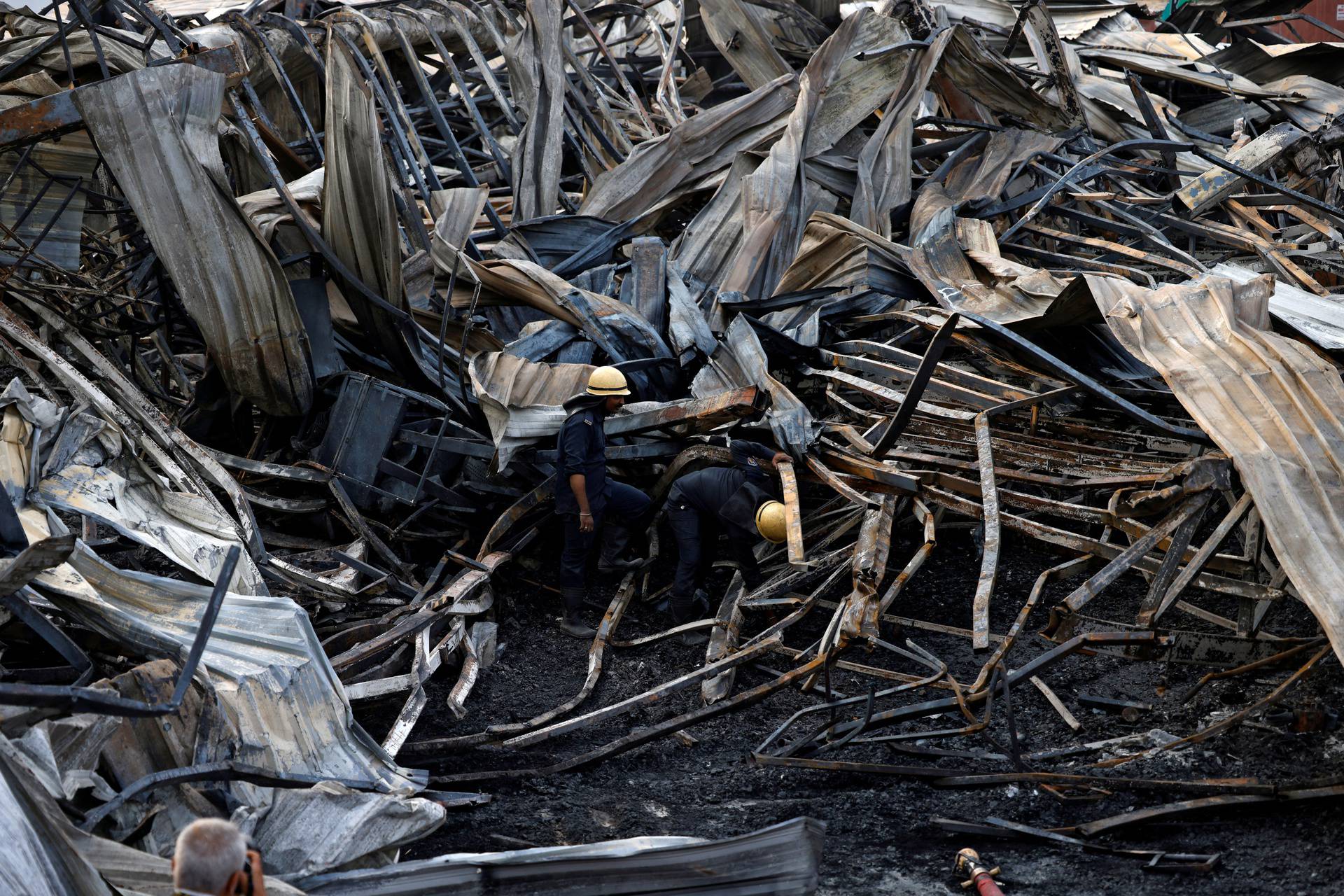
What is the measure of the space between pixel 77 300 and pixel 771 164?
4628 millimetres

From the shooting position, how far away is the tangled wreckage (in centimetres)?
420

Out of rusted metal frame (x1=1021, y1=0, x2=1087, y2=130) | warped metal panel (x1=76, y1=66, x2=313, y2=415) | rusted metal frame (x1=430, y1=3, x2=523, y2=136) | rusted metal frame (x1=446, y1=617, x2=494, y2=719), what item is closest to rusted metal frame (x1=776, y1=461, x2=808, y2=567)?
rusted metal frame (x1=446, y1=617, x2=494, y2=719)

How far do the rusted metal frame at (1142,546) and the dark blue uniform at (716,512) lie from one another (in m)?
2.12

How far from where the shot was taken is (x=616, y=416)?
22.7 ft

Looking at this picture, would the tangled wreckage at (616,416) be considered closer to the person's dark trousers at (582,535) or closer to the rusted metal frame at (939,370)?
the rusted metal frame at (939,370)

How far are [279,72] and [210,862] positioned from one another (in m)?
7.31

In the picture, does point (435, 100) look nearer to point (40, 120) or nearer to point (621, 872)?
point (40, 120)

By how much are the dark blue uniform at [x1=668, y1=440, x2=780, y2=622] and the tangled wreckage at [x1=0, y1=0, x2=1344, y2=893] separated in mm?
188

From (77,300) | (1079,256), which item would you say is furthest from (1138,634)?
(77,300)

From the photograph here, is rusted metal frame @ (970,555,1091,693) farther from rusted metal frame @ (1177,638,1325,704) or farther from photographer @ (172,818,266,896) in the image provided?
photographer @ (172,818,266,896)

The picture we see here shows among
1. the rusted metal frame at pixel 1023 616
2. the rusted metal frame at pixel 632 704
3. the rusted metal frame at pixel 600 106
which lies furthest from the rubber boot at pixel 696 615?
the rusted metal frame at pixel 600 106

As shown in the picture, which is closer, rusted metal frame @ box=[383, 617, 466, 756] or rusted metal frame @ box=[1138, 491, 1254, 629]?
rusted metal frame @ box=[1138, 491, 1254, 629]

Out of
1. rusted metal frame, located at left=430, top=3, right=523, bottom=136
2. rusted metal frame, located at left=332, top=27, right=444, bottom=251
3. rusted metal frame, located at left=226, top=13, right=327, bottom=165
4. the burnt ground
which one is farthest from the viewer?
rusted metal frame, located at left=430, top=3, right=523, bottom=136

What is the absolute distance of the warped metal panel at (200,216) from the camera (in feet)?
20.6
